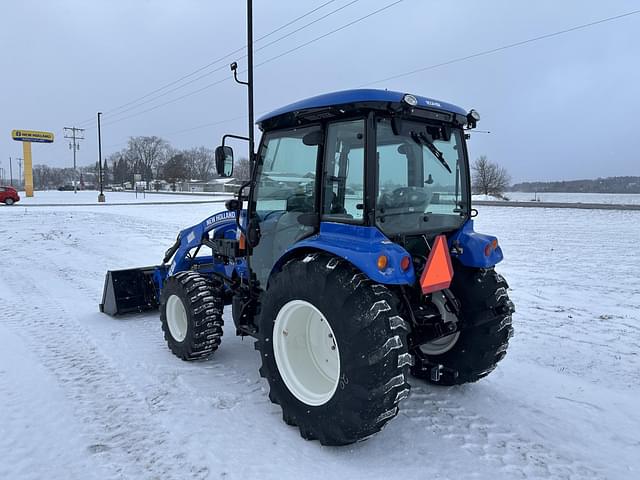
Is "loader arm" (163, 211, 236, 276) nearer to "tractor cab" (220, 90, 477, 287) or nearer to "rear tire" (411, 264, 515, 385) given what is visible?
"tractor cab" (220, 90, 477, 287)

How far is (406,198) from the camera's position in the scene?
3.38 meters

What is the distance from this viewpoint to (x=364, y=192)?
3.10 meters

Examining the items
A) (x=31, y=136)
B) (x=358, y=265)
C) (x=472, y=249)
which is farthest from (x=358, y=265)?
(x=31, y=136)

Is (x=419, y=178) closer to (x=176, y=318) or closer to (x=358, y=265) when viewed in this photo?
(x=358, y=265)

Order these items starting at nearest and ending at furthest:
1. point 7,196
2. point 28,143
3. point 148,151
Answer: point 7,196 < point 28,143 < point 148,151

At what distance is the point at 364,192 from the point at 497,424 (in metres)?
1.93

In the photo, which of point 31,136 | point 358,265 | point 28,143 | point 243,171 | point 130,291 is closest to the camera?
point 358,265

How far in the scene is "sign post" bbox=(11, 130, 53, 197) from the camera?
47.6 meters

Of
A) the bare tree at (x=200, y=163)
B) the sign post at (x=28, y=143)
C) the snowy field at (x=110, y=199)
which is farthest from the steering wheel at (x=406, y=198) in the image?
the bare tree at (x=200, y=163)

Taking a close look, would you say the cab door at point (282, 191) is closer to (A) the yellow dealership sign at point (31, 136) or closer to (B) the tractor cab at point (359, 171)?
(B) the tractor cab at point (359, 171)

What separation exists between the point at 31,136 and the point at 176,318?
181 ft

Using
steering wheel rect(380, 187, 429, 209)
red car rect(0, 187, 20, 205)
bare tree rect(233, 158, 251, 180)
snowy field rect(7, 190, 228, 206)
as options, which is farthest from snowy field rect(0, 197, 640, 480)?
snowy field rect(7, 190, 228, 206)

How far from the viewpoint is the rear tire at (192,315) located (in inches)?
171

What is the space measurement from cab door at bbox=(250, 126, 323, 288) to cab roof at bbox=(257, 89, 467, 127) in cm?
18
